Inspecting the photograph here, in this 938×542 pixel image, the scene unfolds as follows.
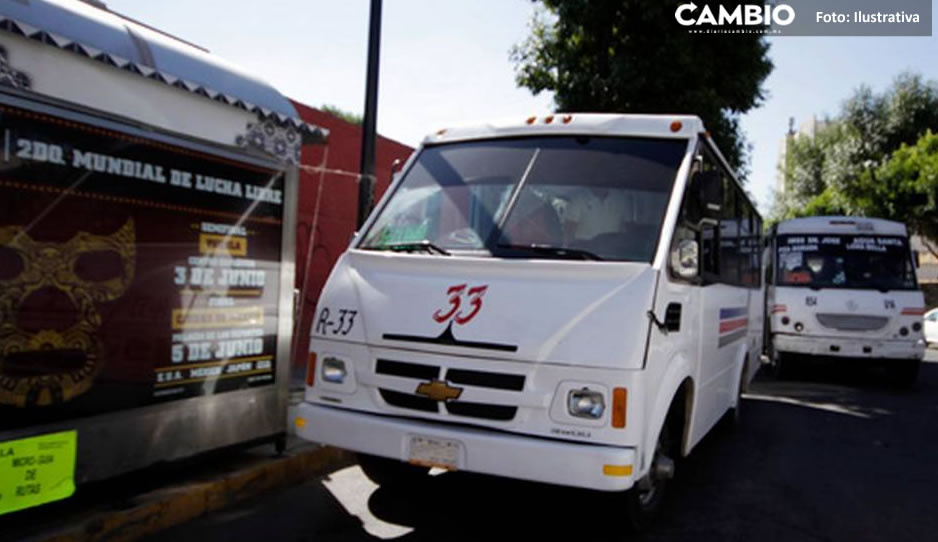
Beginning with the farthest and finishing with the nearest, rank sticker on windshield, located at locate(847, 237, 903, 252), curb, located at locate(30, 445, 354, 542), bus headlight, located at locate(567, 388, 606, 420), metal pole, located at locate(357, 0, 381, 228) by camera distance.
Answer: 1. sticker on windshield, located at locate(847, 237, 903, 252)
2. metal pole, located at locate(357, 0, 381, 228)
3. curb, located at locate(30, 445, 354, 542)
4. bus headlight, located at locate(567, 388, 606, 420)

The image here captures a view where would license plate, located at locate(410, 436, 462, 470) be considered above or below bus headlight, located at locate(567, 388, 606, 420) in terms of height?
below

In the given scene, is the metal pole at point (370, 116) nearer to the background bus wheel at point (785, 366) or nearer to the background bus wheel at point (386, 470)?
the background bus wheel at point (386, 470)

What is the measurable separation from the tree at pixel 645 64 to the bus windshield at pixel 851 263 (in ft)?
9.11

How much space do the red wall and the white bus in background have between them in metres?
6.94

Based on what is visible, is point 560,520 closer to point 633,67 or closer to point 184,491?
point 184,491

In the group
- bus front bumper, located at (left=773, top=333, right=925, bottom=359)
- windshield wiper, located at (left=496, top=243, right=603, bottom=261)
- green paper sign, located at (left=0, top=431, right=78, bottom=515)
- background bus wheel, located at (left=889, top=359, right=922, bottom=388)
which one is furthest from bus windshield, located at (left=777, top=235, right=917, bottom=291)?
green paper sign, located at (left=0, top=431, right=78, bottom=515)

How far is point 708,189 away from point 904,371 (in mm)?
8838

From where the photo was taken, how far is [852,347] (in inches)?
439

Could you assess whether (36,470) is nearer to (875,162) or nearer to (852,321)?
(852,321)

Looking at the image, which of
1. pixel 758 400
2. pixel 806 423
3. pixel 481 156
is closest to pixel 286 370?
pixel 481 156

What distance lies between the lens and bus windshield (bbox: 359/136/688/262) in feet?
14.2

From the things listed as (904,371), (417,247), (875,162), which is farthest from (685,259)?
(875,162)

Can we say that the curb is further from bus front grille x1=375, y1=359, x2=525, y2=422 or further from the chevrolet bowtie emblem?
the chevrolet bowtie emblem

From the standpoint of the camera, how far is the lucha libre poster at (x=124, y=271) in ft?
11.9
